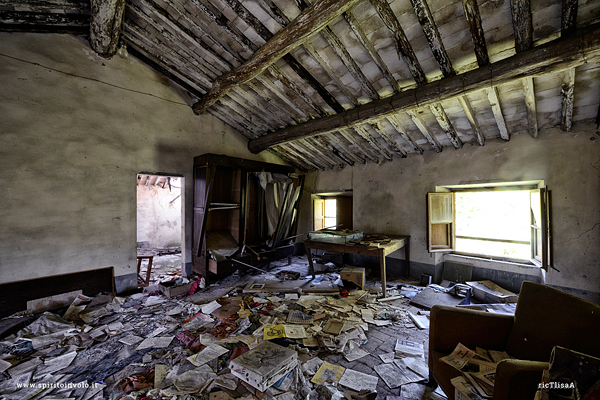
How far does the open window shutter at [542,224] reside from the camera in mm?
3520

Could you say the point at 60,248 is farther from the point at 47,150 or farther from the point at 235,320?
the point at 235,320

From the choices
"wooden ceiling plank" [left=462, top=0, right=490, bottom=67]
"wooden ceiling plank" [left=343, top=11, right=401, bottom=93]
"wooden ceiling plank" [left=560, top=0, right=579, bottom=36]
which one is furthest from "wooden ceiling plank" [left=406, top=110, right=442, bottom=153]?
"wooden ceiling plank" [left=560, top=0, right=579, bottom=36]

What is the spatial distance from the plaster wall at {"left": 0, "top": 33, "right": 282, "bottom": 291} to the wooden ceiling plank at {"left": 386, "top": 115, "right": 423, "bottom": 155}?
167 inches

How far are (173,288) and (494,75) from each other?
5466 millimetres

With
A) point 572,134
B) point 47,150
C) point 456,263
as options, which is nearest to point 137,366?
point 47,150

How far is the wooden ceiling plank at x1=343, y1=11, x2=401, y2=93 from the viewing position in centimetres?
273

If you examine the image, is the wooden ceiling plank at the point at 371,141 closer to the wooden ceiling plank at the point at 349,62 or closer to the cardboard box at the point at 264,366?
the wooden ceiling plank at the point at 349,62

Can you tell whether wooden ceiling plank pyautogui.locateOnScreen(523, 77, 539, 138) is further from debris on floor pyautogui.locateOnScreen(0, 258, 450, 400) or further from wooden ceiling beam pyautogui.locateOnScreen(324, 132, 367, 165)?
debris on floor pyautogui.locateOnScreen(0, 258, 450, 400)

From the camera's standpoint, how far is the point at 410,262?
16.8ft

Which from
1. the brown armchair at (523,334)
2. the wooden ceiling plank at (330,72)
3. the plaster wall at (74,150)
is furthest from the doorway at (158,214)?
the brown armchair at (523,334)

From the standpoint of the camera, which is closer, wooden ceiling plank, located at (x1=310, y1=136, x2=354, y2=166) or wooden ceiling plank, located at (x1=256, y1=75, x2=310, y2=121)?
wooden ceiling plank, located at (x1=256, y1=75, x2=310, y2=121)

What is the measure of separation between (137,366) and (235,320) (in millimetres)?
1149

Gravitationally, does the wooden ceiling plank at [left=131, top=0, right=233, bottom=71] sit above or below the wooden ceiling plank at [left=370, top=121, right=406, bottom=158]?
above

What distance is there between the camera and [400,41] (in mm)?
2799
